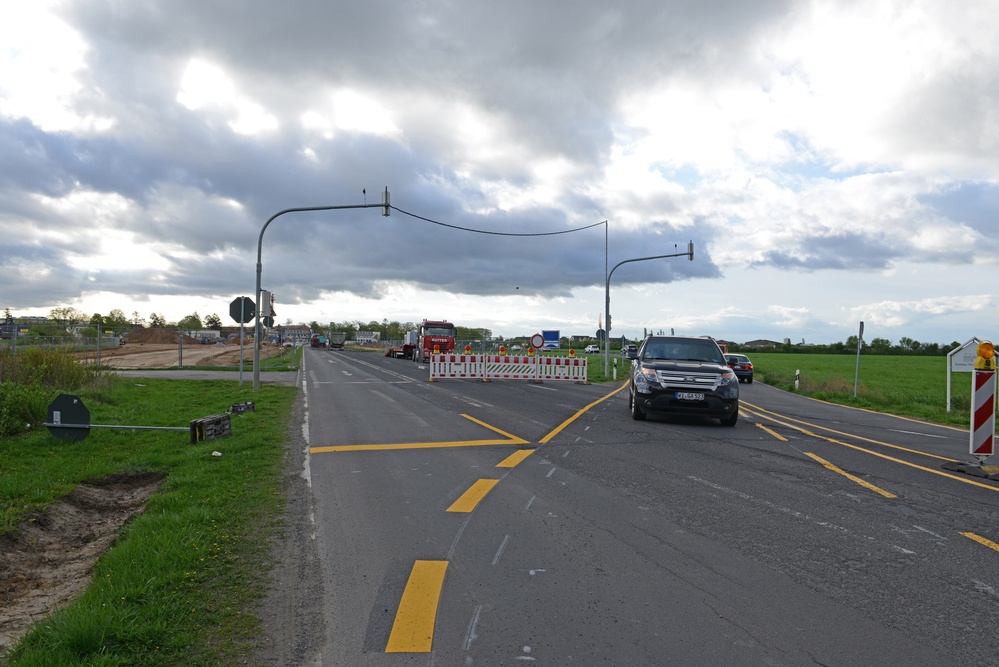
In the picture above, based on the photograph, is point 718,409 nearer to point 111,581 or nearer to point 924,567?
point 924,567

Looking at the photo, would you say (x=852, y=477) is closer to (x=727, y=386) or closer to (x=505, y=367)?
(x=727, y=386)

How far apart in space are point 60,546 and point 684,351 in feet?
37.3

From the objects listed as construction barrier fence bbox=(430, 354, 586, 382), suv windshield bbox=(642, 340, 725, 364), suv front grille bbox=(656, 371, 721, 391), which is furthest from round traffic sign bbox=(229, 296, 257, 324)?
suv front grille bbox=(656, 371, 721, 391)

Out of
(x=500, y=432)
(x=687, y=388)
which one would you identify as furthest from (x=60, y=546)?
(x=687, y=388)

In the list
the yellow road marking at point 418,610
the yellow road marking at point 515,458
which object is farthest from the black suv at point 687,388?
the yellow road marking at point 418,610

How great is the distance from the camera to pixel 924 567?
462cm

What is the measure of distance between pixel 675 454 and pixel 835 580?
4.97m

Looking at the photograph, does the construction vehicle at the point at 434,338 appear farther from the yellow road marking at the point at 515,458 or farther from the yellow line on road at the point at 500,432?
the yellow road marking at the point at 515,458

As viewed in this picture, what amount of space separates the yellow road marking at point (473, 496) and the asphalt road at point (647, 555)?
0.14 feet

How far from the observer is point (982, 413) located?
8.59 metres

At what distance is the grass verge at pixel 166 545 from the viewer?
10.9ft

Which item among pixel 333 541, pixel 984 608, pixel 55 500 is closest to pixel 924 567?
pixel 984 608

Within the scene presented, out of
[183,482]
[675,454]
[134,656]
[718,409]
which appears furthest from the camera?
[718,409]

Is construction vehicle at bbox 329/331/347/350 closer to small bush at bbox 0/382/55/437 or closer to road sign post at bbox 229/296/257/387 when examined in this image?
road sign post at bbox 229/296/257/387
